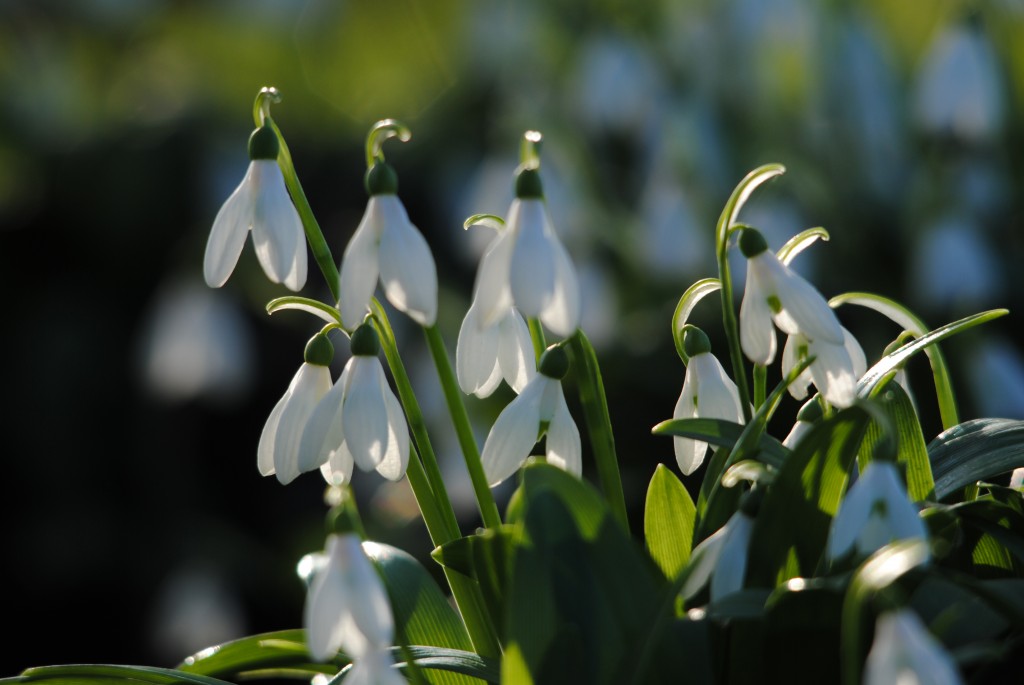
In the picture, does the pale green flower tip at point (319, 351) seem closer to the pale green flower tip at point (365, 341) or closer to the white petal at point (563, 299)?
the pale green flower tip at point (365, 341)

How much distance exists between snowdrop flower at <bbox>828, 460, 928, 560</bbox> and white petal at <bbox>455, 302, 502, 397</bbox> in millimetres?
261

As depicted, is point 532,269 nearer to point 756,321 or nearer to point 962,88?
point 756,321

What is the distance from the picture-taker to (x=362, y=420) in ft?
2.08

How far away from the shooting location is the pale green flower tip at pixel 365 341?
25.5 inches

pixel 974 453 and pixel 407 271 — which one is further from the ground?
pixel 407 271

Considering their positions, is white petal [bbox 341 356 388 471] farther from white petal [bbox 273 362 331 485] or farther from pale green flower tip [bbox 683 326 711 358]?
pale green flower tip [bbox 683 326 711 358]

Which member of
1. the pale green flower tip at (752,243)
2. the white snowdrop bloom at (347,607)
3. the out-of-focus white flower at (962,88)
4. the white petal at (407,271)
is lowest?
the white snowdrop bloom at (347,607)

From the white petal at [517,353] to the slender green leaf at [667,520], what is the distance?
0.10 metres

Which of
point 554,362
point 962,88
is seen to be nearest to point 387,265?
point 554,362

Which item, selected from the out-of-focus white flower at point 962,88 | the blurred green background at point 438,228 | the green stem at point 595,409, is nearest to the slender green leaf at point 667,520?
the green stem at point 595,409

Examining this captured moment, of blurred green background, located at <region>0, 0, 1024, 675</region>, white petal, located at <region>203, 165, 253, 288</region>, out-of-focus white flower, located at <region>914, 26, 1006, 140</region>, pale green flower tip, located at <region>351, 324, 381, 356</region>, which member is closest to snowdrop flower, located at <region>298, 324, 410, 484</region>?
pale green flower tip, located at <region>351, 324, 381, 356</region>

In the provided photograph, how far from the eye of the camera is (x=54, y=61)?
564 cm

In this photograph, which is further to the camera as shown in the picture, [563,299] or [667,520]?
[667,520]

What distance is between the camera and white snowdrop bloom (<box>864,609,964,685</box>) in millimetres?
445
